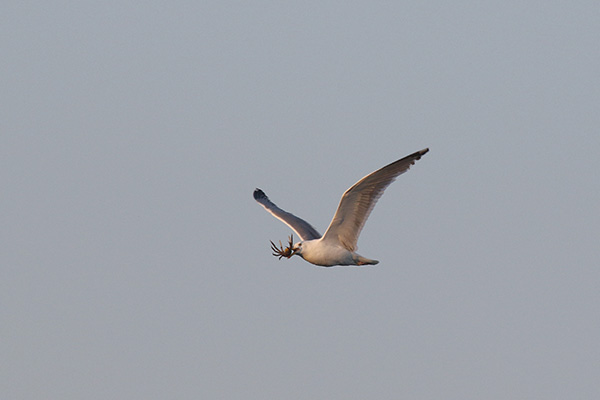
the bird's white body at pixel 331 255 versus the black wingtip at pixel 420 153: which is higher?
the black wingtip at pixel 420 153

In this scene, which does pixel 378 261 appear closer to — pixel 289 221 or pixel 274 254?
pixel 274 254

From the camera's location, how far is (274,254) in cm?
3241

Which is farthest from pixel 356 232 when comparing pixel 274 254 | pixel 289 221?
pixel 289 221

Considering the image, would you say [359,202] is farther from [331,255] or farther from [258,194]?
[258,194]

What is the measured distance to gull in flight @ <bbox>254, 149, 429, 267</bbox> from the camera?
2773 cm

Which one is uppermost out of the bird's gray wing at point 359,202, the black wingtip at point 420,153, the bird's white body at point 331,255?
the black wingtip at point 420,153

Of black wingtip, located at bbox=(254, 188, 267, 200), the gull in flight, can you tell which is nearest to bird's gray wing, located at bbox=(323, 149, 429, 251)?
the gull in flight

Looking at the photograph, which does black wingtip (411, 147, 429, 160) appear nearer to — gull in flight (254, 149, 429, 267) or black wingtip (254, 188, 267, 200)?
gull in flight (254, 149, 429, 267)

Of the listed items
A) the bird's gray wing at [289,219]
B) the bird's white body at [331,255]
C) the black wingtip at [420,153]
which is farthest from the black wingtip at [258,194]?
the black wingtip at [420,153]

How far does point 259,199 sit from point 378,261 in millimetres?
13248

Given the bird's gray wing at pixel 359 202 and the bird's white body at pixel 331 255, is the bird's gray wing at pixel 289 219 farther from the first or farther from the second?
the bird's gray wing at pixel 359 202

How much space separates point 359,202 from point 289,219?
907 cm

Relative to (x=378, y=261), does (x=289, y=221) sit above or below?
above

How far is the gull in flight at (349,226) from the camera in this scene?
27.7m
